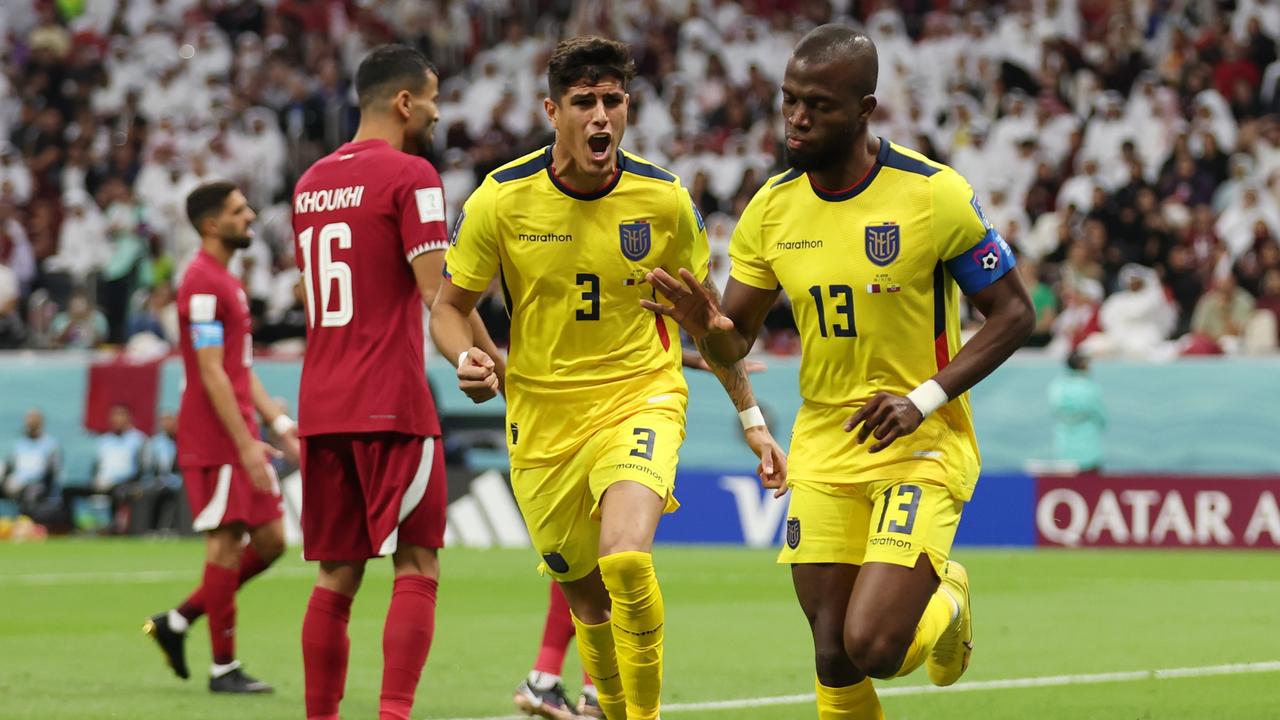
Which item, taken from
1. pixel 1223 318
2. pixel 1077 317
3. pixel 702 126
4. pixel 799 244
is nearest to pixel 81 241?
pixel 702 126

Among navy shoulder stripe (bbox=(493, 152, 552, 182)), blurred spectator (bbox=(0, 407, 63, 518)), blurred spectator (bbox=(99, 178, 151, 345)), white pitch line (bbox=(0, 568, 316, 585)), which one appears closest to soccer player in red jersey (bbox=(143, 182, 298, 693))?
navy shoulder stripe (bbox=(493, 152, 552, 182))

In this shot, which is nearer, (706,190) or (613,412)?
(613,412)

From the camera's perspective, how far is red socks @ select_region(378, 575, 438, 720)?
679cm

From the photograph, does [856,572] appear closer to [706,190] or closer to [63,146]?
[706,190]

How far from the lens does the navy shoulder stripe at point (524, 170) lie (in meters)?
7.14

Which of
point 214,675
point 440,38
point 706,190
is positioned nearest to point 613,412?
point 214,675

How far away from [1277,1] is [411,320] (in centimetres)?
1994

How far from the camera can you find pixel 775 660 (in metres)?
10.4

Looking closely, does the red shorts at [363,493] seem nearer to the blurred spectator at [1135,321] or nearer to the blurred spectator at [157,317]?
the blurred spectator at [1135,321]

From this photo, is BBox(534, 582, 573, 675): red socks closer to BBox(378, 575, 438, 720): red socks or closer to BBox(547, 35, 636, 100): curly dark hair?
BBox(378, 575, 438, 720): red socks

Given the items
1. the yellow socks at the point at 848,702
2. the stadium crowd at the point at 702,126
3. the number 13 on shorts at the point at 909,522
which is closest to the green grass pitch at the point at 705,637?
the yellow socks at the point at 848,702

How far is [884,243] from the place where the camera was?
6.36m

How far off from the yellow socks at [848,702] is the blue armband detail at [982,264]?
136 cm

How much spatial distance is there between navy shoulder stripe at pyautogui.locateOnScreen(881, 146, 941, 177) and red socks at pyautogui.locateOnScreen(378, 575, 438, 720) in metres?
2.27
